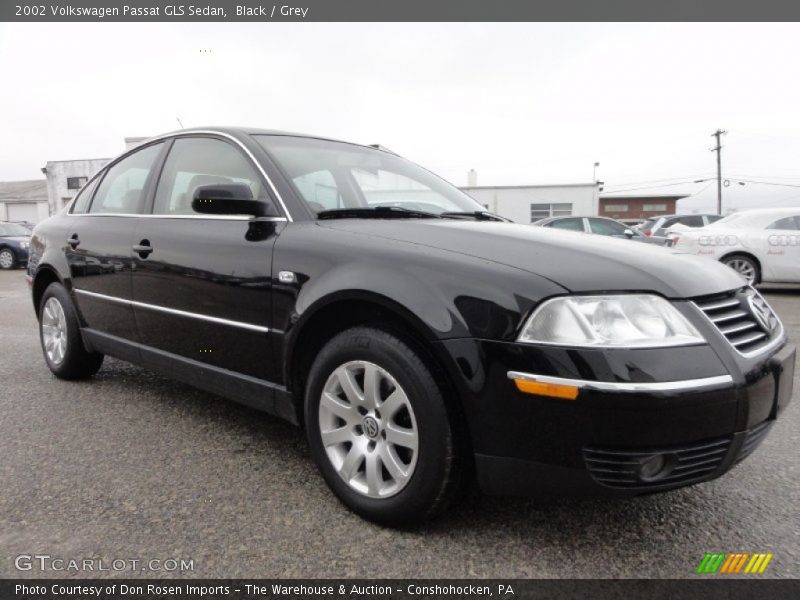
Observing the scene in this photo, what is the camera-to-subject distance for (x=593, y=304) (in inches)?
67.4

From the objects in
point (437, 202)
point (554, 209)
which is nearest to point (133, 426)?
point (437, 202)

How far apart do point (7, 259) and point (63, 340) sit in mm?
14745

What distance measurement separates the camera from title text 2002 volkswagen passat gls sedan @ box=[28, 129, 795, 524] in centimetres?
165

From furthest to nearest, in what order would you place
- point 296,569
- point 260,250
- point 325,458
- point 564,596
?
1. point 260,250
2. point 325,458
3. point 296,569
4. point 564,596

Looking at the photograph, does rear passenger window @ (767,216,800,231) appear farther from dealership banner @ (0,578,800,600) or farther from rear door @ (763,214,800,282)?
dealership banner @ (0,578,800,600)

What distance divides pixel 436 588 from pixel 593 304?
3.17 ft

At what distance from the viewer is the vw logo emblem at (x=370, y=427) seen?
2.01m

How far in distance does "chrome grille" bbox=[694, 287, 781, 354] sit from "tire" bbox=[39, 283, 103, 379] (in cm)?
358

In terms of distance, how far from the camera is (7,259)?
15.7 meters

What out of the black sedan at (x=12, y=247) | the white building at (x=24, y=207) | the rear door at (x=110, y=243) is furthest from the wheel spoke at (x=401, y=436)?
the white building at (x=24, y=207)

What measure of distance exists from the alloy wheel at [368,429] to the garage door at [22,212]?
47.5 meters

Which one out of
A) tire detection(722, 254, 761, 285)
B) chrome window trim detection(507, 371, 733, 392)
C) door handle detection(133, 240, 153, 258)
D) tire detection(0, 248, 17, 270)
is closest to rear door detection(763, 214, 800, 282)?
tire detection(722, 254, 761, 285)

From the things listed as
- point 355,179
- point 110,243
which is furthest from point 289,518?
point 110,243

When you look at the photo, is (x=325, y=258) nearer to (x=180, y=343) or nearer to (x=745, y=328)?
(x=180, y=343)
